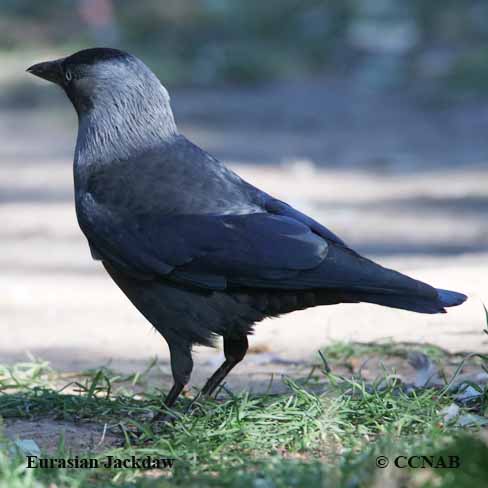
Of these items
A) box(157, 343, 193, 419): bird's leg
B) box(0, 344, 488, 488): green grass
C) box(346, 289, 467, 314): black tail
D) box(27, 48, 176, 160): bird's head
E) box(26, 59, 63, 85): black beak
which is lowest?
box(0, 344, 488, 488): green grass

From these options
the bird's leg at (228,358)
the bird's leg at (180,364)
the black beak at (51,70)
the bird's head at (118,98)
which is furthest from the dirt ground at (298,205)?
the black beak at (51,70)

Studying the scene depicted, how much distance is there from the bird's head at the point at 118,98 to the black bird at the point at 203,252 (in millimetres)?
63

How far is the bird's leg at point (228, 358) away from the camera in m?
5.20

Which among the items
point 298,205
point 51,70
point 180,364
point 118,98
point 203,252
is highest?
point 51,70

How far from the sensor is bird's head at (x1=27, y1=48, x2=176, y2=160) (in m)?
5.43

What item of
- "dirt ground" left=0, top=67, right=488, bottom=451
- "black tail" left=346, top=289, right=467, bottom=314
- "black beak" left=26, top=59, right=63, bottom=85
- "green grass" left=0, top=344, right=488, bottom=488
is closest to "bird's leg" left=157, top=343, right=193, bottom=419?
"green grass" left=0, top=344, right=488, bottom=488

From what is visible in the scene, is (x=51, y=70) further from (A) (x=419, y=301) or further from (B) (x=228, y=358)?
(A) (x=419, y=301)

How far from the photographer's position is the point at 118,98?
551 centimetres

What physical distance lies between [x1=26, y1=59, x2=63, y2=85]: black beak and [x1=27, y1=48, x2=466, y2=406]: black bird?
0.50m

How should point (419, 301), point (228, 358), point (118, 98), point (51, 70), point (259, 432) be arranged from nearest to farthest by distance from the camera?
point (259, 432), point (419, 301), point (228, 358), point (118, 98), point (51, 70)

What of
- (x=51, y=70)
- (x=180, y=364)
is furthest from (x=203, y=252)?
(x=51, y=70)

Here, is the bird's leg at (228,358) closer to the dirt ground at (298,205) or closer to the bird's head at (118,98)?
the dirt ground at (298,205)

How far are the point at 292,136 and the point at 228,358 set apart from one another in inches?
391

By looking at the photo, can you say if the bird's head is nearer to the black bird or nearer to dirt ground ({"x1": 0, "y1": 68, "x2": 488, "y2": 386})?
the black bird
